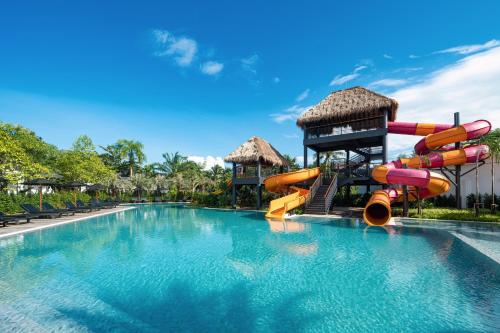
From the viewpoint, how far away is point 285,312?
418cm

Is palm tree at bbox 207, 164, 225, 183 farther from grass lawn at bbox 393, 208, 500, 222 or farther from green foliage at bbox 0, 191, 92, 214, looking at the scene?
grass lawn at bbox 393, 208, 500, 222

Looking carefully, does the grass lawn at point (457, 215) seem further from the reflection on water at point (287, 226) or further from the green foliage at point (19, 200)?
the green foliage at point (19, 200)

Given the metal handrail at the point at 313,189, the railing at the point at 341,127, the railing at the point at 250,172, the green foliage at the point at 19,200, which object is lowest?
the green foliage at the point at 19,200

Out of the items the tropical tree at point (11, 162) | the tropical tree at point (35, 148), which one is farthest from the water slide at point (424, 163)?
the tropical tree at point (35, 148)

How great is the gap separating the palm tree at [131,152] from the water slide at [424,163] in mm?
40044

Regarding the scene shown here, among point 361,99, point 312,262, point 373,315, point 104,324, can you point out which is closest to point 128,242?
point 104,324

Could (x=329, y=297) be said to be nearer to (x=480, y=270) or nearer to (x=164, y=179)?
(x=480, y=270)

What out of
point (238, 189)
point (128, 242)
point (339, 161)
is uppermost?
point (339, 161)

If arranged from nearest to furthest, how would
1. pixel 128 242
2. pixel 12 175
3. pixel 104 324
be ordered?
pixel 104 324 < pixel 128 242 < pixel 12 175

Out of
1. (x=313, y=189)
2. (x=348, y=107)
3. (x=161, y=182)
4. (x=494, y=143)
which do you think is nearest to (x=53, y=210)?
(x=313, y=189)

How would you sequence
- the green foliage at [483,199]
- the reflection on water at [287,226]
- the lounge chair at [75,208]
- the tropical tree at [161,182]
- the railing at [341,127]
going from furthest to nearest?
the tropical tree at [161,182] < the railing at [341,127] < the lounge chair at [75,208] < the green foliage at [483,199] < the reflection on water at [287,226]

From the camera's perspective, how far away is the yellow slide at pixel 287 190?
1565 cm

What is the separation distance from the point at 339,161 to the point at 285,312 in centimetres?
1555

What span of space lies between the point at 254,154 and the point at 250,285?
15721 millimetres
